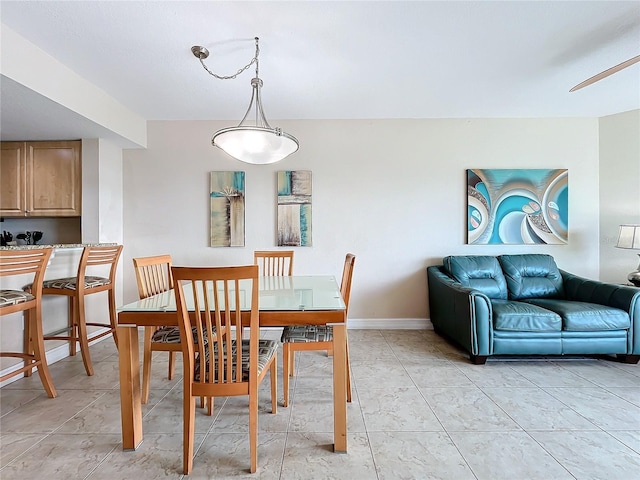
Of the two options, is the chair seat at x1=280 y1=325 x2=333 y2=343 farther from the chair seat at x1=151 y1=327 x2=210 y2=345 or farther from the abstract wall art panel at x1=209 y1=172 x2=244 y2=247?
the abstract wall art panel at x1=209 y1=172 x2=244 y2=247

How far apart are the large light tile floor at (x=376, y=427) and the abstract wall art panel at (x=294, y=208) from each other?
5.05 feet

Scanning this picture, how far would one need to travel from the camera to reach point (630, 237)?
297 cm

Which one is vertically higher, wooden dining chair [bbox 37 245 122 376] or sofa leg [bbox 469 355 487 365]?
wooden dining chair [bbox 37 245 122 376]

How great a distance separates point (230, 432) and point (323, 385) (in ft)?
2.44

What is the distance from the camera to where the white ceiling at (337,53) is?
1875mm

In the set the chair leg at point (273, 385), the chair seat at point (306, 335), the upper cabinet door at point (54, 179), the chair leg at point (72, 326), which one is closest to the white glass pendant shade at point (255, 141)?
the chair seat at point (306, 335)

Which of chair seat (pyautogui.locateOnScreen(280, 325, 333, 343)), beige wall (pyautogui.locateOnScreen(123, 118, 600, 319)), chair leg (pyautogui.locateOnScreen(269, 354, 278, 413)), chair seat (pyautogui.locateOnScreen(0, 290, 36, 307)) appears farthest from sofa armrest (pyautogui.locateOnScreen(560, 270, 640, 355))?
chair seat (pyautogui.locateOnScreen(0, 290, 36, 307))

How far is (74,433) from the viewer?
5.59ft

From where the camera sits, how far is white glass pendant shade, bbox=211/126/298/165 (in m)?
1.89

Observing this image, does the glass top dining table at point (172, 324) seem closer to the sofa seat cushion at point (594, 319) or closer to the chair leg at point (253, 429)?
the chair leg at point (253, 429)

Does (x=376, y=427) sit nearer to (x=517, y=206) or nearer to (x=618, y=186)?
(x=517, y=206)

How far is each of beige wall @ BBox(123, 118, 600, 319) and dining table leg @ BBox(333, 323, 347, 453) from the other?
2056 mm

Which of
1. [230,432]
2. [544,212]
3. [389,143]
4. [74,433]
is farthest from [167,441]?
[544,212]

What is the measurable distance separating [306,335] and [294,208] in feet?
6.20
